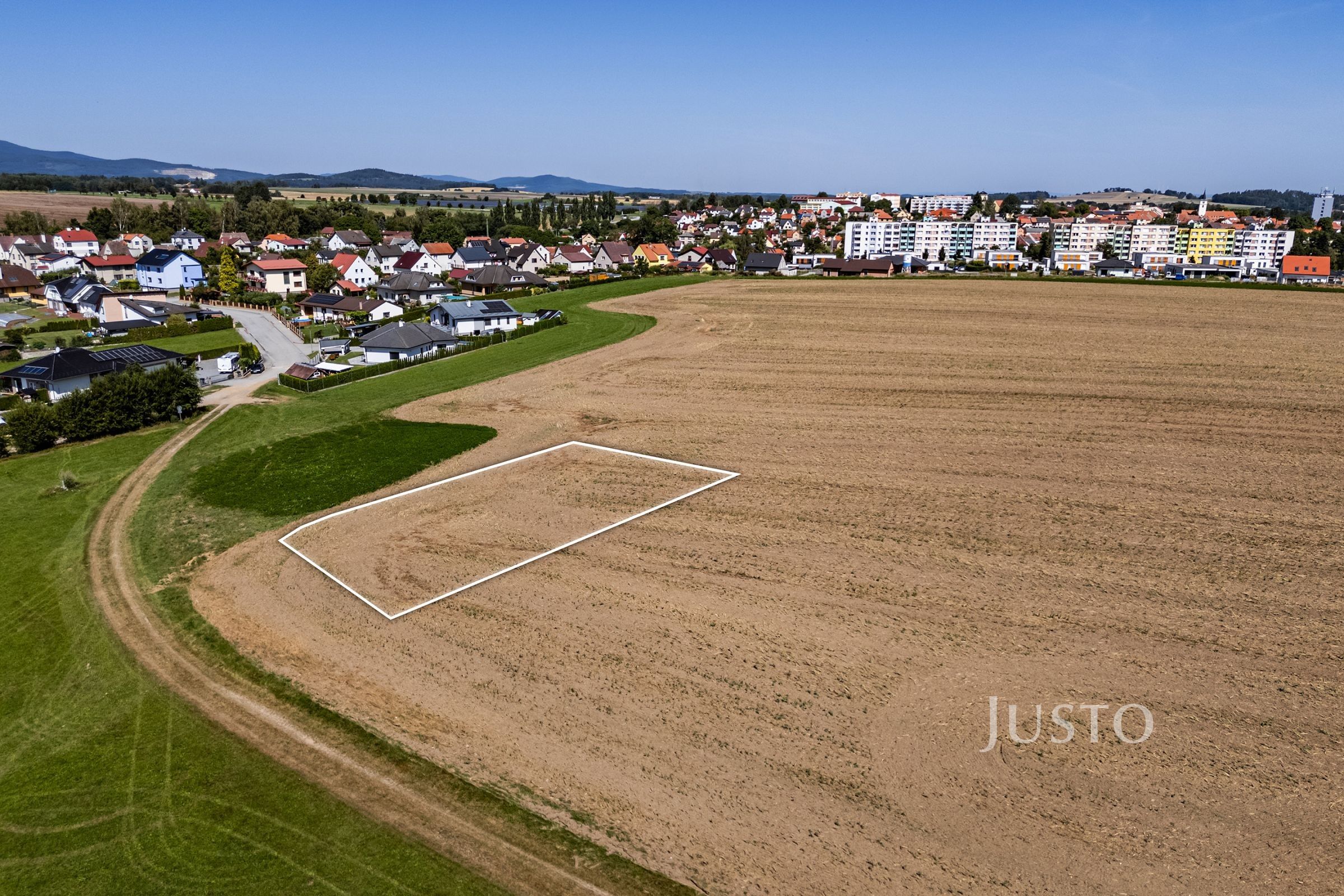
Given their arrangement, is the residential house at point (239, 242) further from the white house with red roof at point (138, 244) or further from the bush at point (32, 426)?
the bush at point (32, 426)

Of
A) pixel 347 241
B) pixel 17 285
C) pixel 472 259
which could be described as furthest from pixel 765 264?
pixel 17 285

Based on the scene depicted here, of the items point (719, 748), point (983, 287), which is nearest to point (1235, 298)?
point (983, 287)

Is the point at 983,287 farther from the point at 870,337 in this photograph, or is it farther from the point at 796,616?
the point at 796,616

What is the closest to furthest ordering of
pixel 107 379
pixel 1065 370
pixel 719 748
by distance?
pixel 719 748
pixel 107 379
pixel 1065 370

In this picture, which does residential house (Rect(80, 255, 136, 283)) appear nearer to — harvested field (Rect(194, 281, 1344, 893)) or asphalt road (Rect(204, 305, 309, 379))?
asphalt road (Rect(204, 305, 309, 379))

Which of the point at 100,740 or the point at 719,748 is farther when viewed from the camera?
the point at 100,740

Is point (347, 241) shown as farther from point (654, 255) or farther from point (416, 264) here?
point (654, 255)

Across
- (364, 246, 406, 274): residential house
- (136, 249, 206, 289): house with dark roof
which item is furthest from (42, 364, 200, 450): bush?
(364, 246, 406, 274): residential house
